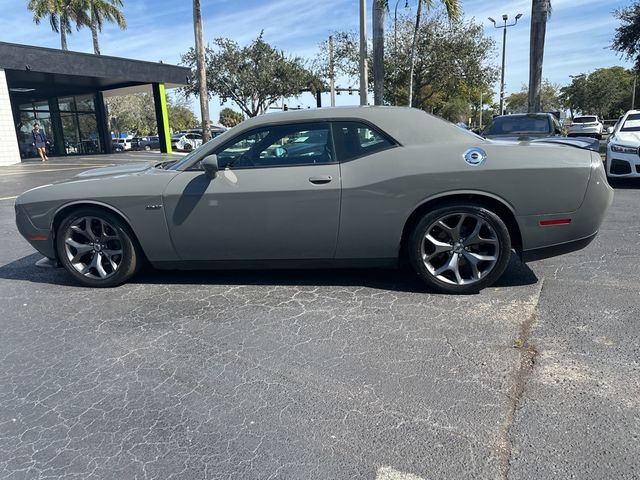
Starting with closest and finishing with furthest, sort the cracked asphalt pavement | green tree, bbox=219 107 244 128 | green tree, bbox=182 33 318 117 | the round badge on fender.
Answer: the cracked asphalt pavement, the round badge on fender, green tree, bbox=182 33 318 117, green tree, bbox=219 107 244 128

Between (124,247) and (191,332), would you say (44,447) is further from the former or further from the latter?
(124,247)

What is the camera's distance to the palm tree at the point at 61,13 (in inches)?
1193

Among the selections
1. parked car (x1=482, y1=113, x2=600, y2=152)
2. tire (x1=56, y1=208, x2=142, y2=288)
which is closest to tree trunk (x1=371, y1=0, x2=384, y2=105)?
parked car (x1=482, y1=113, x2=600, y2=152)

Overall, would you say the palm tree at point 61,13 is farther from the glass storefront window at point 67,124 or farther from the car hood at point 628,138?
the car hood at point 628,138

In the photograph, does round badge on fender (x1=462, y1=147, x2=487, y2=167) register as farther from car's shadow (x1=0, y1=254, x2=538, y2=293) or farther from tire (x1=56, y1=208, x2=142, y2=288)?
tire (x1=56, y1=208, x2=142, y2=288)

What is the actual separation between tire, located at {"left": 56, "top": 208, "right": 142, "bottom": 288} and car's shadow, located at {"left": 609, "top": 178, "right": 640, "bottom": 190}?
860 centimetres

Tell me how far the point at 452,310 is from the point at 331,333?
0.94 metres

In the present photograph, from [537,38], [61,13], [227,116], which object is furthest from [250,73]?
[227,116]

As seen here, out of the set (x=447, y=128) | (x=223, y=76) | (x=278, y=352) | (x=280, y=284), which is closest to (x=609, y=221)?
(x=447, y=128)

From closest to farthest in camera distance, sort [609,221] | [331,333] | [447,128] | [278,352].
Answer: [278,352]
[331,333]
[447,128]
[609,221]

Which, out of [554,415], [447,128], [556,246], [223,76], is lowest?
[554,415]

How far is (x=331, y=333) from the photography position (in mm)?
3162

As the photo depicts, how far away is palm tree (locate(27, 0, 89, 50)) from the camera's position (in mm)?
30295

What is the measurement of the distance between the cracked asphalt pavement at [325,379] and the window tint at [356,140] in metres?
1.11
